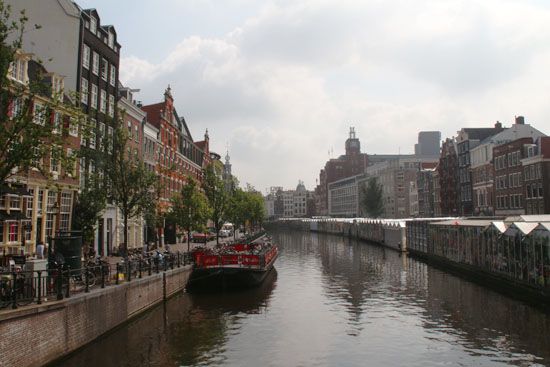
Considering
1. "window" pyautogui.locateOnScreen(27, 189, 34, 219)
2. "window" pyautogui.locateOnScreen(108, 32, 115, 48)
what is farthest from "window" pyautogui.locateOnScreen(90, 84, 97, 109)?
"window" pyautogui.locateOnScreen(27, 189, 34, 219)

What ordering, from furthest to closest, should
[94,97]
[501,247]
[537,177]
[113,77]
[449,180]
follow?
[449,180] < [537,177] < [113,77] < [94,97] < [501,247]

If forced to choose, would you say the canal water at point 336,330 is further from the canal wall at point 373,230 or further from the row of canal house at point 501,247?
the canal wall at point 373,230

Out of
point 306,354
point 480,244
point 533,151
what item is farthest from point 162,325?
point 533,151

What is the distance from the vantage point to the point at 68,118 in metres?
19.8

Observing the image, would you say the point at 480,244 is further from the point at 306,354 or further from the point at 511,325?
the point at 306,354

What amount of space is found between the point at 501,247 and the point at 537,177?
110 ft

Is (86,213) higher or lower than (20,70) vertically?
lower

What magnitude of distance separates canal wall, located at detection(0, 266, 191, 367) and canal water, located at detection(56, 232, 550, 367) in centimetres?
58

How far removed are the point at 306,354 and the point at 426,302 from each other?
13.5 meters

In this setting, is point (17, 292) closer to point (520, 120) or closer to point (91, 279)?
point (91, 279)

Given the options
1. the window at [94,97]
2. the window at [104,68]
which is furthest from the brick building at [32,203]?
the window at [104,68]

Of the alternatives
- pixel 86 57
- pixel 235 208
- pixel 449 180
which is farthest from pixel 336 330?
pixel 449 180

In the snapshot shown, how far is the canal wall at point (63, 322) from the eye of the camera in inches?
586

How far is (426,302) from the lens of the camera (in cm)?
3022
